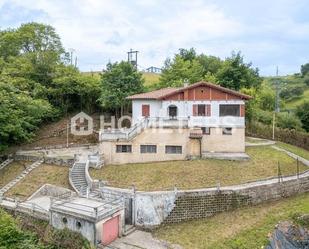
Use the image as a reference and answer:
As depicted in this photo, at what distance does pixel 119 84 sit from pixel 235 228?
24.0 meters

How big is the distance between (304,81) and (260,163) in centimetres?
7255

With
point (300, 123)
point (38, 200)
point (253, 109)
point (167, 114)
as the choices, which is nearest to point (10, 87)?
point (38, 200)

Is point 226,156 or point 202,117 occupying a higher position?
point 202,117

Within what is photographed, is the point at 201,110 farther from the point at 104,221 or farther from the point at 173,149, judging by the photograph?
the point at 104,221

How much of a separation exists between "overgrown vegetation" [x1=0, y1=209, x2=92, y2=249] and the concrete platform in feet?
46.0

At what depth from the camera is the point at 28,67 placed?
1847 inches

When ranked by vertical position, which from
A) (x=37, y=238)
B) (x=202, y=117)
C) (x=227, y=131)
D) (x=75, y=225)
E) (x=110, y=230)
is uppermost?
(x=202, y=117)

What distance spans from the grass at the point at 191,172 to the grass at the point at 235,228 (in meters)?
2.73

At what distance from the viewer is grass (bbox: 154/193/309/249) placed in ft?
69.5

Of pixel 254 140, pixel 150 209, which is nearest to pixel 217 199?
pixel 150 209

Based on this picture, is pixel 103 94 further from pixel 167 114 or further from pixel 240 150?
pixel 240 150

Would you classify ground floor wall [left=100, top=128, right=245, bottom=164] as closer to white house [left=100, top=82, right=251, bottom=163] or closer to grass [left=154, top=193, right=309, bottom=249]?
white house [left=100, top=82, right=251, bottom=163]

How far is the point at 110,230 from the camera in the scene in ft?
71.5

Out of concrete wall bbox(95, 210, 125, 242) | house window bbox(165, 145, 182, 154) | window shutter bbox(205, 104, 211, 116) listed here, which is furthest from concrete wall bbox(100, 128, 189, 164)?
concrete wall bbox(95, 210, 125, 242)
